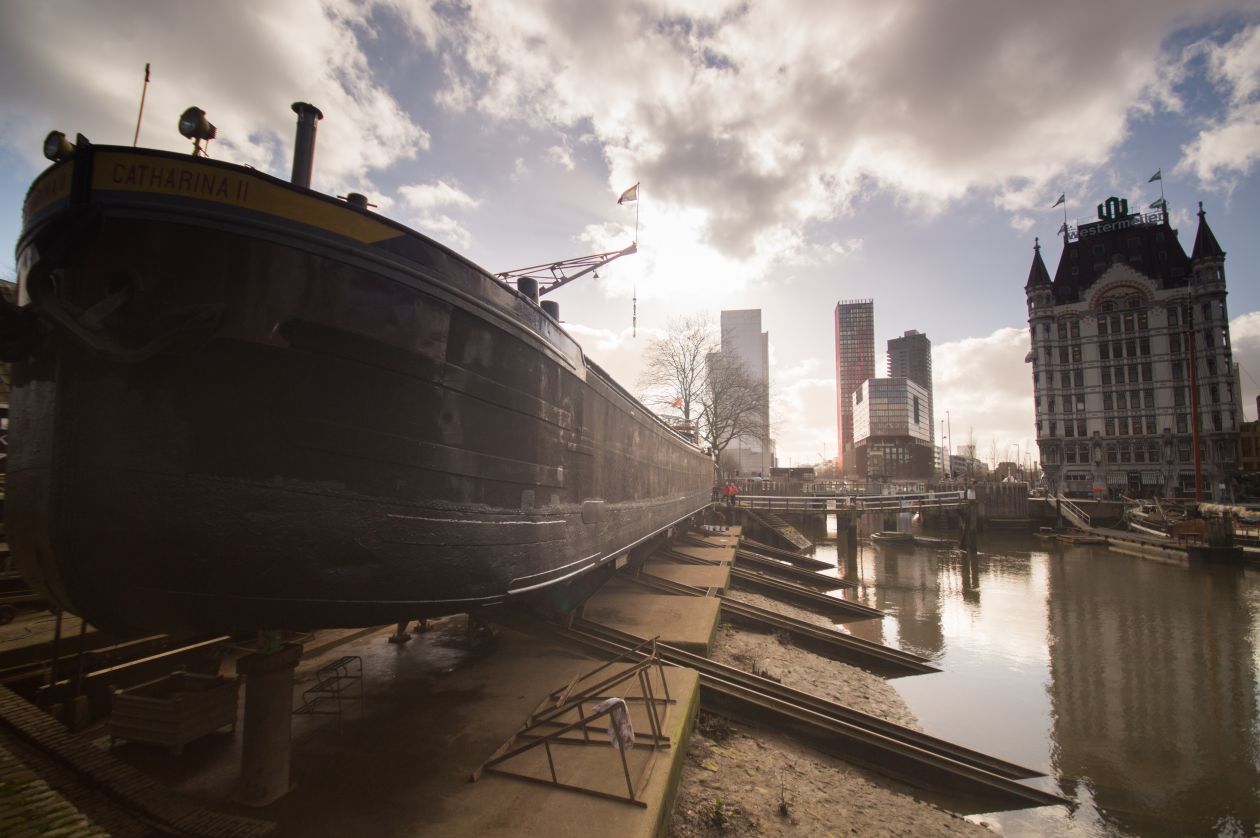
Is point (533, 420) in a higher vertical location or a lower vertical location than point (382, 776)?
higher

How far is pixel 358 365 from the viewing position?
347 cm

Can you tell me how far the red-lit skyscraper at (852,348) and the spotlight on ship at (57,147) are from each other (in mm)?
199537

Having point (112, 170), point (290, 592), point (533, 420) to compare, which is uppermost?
point (112, 170)

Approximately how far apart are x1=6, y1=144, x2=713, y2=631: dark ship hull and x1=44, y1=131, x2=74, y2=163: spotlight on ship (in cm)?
9

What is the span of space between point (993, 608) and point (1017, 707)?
9.34 m

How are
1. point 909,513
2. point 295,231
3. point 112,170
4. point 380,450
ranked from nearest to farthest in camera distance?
1. point 112,170
2. point 295,231
3. point 380,450
4. point 909,513

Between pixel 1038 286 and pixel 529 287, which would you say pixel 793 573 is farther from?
pixel 1038 286

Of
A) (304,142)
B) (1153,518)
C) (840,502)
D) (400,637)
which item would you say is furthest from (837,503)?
(304,142)

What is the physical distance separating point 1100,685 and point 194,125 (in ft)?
54.1

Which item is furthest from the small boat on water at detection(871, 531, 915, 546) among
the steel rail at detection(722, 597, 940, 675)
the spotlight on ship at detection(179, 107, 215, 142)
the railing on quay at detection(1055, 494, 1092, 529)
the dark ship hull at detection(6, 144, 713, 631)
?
the spotlight on ship at detection(179, 107, 215, 142)

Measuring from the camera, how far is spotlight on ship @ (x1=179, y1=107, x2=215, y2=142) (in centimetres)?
333

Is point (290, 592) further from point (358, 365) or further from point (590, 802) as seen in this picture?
point (590, 802)

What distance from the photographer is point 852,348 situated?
194 meters

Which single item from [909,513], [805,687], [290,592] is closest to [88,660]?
[290,592]
